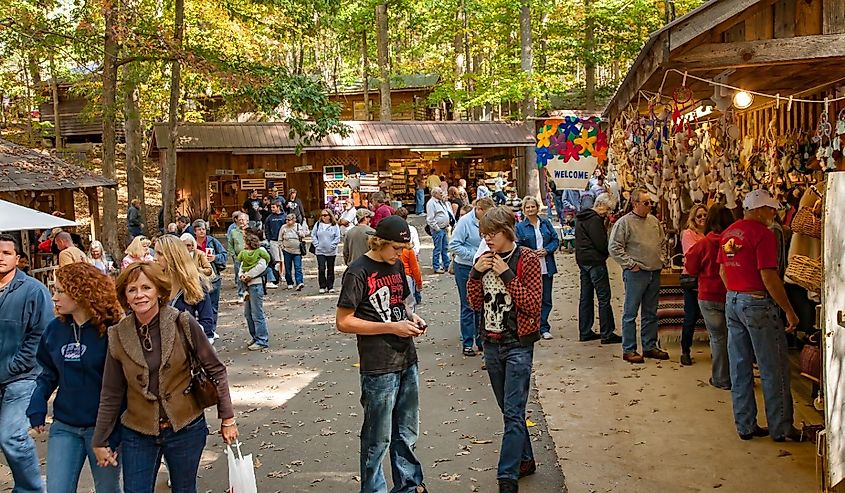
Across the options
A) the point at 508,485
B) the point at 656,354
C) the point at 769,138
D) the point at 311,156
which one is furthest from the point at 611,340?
the point at 311,156

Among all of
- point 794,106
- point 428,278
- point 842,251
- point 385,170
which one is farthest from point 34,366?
point 385,170

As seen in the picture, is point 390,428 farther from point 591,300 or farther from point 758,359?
point 591,300

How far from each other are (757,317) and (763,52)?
1.88 meters

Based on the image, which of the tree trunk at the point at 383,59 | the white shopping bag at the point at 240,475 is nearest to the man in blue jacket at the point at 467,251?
the white shopping bag at the point at 240,475

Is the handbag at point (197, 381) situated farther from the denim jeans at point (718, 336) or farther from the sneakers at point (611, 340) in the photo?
the sneakers at point (611, 340)

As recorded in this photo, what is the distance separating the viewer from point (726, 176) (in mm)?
9297

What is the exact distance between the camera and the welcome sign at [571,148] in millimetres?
15289

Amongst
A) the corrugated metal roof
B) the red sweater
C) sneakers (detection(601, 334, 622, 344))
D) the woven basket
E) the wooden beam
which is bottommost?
sneakers (detection(601, 334, 622, 344))

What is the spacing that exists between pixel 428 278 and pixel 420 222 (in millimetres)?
11392

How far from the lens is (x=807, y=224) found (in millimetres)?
6781

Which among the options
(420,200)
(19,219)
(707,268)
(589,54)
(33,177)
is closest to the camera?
(19,219)

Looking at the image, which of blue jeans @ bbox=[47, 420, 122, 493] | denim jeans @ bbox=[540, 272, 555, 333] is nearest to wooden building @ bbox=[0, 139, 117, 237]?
denim jeans @ bbox=[540, 272, 555, 333]

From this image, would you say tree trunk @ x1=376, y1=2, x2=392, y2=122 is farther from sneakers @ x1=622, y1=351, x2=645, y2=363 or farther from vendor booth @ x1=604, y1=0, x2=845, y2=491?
sneakers @ x1=622, y1=351, x2=645, y2=363

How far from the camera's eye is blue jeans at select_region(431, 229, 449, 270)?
56.4 feet
